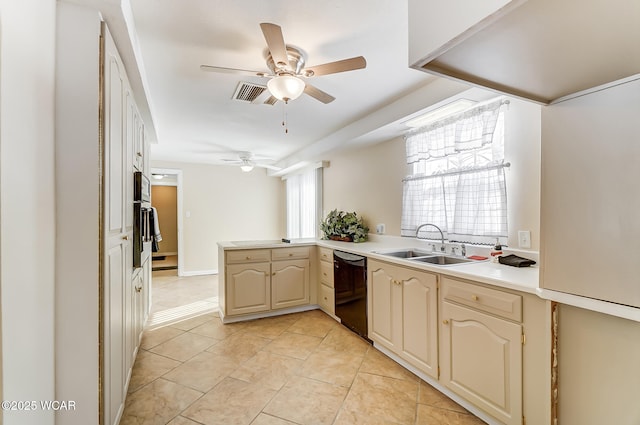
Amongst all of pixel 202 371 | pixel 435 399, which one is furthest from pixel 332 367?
pixel 202 371

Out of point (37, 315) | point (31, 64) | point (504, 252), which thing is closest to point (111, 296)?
point (37, 315)

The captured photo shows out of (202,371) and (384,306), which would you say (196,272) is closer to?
(202,371)

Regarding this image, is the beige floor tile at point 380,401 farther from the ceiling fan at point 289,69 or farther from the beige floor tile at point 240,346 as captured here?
the ceiling fan at point 289,69

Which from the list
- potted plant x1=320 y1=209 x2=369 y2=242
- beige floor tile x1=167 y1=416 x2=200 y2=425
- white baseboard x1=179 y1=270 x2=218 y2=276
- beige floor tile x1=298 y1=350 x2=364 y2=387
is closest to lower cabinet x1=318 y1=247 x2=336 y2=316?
potted plant x1=320 y1=209 x2=369 y2=242

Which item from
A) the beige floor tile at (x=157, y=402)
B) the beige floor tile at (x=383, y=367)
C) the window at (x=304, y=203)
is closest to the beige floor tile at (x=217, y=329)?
the beige floor tile at (x=157, y=402)

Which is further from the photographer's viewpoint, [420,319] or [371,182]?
[371,182]

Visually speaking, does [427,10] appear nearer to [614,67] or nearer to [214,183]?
[614,67]

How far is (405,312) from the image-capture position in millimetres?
2242

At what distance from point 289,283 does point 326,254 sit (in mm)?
580

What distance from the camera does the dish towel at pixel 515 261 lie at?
1.89m

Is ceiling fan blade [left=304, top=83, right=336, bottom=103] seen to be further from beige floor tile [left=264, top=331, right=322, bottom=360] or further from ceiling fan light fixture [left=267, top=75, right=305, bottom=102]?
beige floor tile [left=264, top=331, right=322, bottom=360]

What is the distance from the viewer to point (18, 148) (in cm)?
94

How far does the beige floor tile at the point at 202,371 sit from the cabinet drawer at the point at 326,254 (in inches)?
58.6

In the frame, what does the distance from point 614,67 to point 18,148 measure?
2.08 metres
